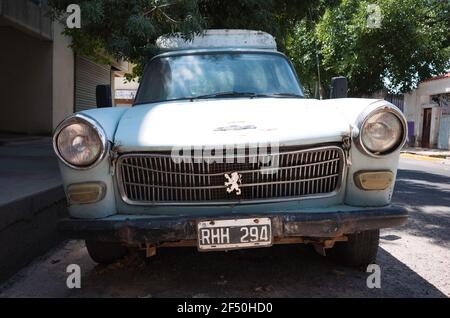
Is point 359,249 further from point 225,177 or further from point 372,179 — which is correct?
point 225,177

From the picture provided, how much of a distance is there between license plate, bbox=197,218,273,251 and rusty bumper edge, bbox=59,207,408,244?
0.03 metres

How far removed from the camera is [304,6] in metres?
8.61

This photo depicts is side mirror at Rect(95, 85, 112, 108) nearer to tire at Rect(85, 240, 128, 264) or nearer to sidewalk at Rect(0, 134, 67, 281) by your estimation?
sidewalk at Rect(0, 134, 67, 281)

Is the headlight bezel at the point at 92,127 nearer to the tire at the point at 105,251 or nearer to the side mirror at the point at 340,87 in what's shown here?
the tire at the point at 105,251

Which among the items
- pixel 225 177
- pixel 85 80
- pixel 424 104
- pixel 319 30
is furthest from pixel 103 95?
→ pixel 424 104

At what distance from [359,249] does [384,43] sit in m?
16.8

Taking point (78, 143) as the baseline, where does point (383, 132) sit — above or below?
above

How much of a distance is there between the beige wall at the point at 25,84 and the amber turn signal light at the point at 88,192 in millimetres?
10750

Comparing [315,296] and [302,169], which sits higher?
[302,169]

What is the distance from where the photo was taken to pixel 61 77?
13.7 meters

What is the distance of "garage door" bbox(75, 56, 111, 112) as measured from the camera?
50.5 ft
